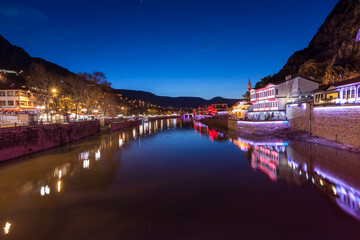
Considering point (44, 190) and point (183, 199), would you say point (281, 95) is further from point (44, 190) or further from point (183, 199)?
point (44, 190)

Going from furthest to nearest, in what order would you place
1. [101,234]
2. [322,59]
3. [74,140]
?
[322,59] < [74,140] < [101,234]

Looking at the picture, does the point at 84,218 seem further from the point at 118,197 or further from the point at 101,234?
the point at 118,197

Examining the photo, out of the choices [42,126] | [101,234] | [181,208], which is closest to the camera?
[101,234]

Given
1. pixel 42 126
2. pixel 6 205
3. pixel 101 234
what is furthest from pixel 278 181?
pixel 42 126

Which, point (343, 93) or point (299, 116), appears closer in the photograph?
point (343, 93)

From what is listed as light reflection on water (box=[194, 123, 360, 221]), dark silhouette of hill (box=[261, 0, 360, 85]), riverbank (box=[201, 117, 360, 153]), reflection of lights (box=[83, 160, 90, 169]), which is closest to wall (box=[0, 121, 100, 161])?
reflection of lights (box=[83, 160, 90, 169])

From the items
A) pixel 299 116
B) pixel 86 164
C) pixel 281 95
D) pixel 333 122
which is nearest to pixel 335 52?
pixel 281 95

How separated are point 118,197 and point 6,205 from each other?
6.54 meters

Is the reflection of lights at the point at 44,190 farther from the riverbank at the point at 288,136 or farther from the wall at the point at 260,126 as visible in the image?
the wall at the point at 260,126

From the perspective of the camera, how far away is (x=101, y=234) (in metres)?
8.65

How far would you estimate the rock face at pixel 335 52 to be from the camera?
49781 millimetres

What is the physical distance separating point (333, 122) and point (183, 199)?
26772 millimetres

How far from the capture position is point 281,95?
4431 centimetres

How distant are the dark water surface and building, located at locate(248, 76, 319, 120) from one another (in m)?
23.2
